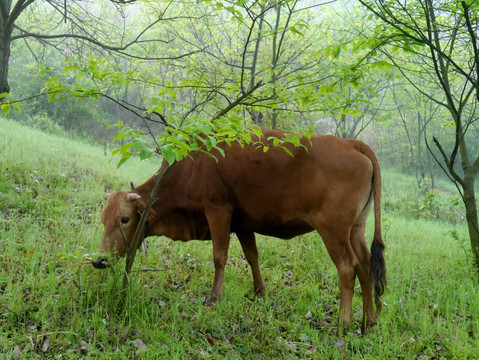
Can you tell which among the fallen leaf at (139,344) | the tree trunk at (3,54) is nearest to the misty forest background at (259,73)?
the tree trunk at (3,54)

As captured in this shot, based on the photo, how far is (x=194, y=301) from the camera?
15.0 ft

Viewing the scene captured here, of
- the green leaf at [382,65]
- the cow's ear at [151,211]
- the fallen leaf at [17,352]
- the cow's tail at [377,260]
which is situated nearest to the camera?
the fallen leaf at [17,352]

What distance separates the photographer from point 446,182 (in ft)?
93.4

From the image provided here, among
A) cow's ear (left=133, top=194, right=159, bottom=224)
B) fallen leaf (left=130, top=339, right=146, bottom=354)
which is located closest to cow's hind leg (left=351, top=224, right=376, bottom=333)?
fallen leaf (left=130, top=339, right=146, bottom=354)

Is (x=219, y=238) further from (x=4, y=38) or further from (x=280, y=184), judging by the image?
(x=4, y=38)

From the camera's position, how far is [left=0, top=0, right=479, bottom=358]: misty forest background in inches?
128

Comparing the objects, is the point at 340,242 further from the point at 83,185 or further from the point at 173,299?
the point at 83,185

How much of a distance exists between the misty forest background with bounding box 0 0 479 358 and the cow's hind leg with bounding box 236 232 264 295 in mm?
977

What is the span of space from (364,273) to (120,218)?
2.93 m

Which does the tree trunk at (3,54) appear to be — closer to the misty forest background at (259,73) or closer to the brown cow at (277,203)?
the misty forest background at (259,73)

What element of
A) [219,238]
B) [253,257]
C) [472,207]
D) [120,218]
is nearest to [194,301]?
[219,238]

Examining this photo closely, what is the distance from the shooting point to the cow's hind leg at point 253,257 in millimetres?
5039

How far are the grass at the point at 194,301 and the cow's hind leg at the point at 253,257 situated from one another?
0.51 feet

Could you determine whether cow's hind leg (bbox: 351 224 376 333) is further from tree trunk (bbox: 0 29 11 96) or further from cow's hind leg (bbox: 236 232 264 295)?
tree trunk (bbox: 0 29 11 96)
